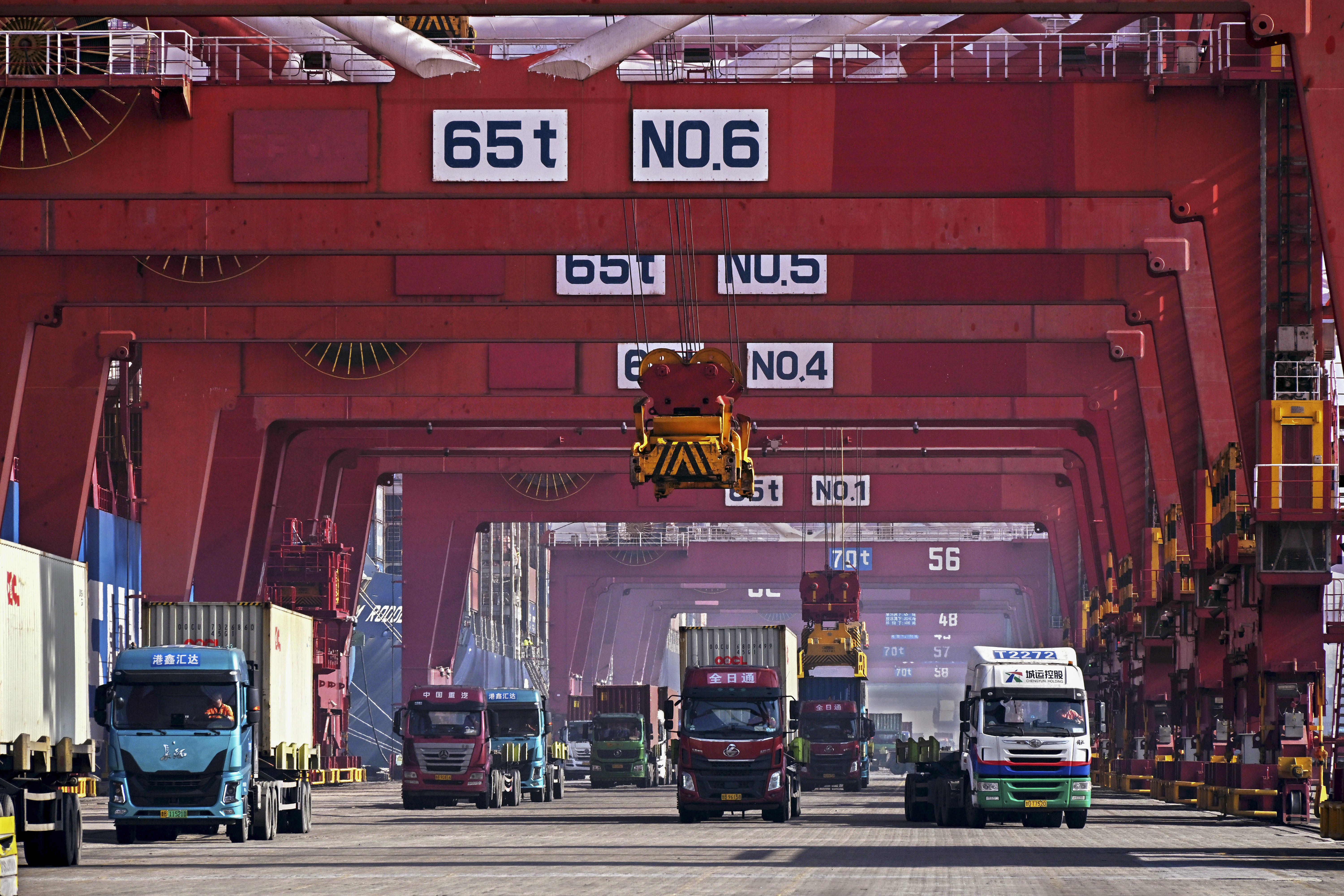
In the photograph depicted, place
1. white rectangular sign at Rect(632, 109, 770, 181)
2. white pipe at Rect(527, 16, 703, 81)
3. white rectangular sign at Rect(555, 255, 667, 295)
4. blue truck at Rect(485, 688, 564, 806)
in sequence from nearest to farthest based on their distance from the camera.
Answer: white pipe at Rect(527, 16, 703, 81)
white rectangular sign at Rect(632, 109, 770, 181)
white rectangular sign at Rect(555, 255, 667, 295)
blue truck at Rect(485, 688, 564, 806)

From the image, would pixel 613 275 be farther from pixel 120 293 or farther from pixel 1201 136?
pixel 1201 136

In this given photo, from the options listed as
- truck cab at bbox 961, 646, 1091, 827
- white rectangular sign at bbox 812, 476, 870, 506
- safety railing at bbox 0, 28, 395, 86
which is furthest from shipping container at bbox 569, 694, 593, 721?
safety railing at bbox 0, 28, 395, 86

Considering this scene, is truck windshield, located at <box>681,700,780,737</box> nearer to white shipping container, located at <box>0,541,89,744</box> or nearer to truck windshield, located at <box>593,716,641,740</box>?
white shipping container, located at <box>0,541,89,744</box>

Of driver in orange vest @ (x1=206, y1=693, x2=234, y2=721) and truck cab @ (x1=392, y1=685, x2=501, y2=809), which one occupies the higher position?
driver in orange vest @ (x1=206, y1=693, x2=234, y2=721)

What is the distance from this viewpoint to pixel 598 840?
25.5 meters

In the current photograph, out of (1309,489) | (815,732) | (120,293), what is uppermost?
(120,293)

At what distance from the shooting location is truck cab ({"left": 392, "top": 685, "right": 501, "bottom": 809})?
3775cm

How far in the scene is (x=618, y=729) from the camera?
57.3 metres

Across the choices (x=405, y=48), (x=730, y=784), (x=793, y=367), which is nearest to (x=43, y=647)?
(x=405, y=48)

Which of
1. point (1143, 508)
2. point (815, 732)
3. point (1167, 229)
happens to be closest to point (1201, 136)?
point (1167, 229)

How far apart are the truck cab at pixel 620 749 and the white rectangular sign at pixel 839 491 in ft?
28.3

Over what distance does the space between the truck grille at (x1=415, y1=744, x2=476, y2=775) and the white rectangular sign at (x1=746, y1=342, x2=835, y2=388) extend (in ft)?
30.4

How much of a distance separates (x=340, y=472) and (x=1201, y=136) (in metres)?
34.0

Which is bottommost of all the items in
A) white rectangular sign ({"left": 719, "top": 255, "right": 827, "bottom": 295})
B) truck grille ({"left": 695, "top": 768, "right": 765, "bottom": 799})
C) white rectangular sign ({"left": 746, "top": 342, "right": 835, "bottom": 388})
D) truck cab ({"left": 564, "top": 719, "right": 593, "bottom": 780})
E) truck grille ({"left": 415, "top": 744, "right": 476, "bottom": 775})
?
truck cab ({"left": 564, "top": 719, "right": 593, "bottom": 780})
